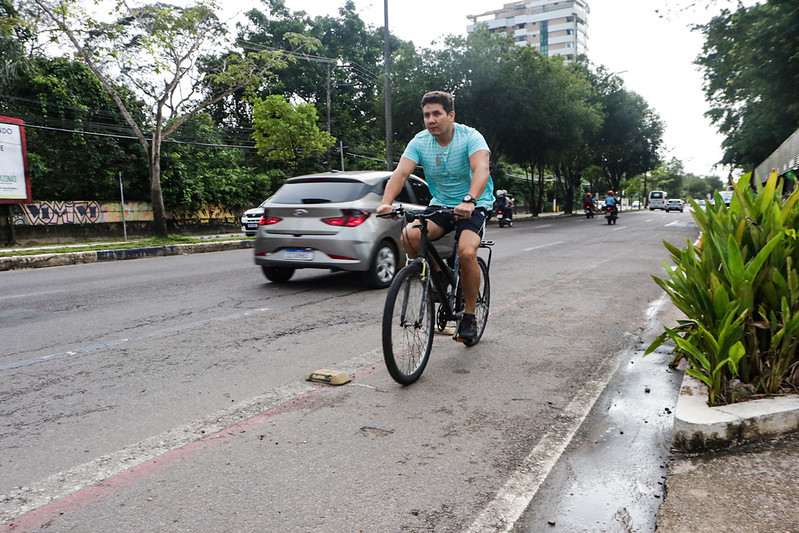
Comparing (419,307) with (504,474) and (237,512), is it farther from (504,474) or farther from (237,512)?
(237,512)

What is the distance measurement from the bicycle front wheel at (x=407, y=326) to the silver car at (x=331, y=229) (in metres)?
3.85

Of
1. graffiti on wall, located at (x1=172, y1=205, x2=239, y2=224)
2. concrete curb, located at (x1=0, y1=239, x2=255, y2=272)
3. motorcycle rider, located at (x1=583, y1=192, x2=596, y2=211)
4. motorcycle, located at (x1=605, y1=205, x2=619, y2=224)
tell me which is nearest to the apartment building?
motorcycle rider, located at (x1=583, y1=192, x2=596, y2=211)

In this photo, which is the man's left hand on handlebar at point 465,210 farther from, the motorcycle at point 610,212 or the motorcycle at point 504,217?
the motorcycle at point 610,212

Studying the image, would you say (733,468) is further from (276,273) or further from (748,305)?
(276,273)

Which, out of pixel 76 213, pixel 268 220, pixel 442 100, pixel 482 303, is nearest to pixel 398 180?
pixel 442 100

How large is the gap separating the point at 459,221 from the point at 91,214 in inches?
912

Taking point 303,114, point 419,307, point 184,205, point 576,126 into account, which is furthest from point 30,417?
point 576,126

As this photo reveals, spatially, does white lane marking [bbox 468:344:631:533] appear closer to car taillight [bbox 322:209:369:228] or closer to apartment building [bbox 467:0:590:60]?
car taillight [bbox 322:209:369:228]

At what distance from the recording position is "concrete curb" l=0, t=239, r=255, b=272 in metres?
13.0

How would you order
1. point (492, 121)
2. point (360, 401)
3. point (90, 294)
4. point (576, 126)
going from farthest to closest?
point (576, 126)
point (492, 121)
point (90, 294)
point (360, 401)

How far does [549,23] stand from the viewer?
4331 inches

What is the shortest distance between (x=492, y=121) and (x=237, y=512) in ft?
108

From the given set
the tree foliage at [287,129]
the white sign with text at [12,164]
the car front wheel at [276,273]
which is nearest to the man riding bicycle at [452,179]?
the car front wheel at [276,273]

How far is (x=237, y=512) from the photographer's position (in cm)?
242
